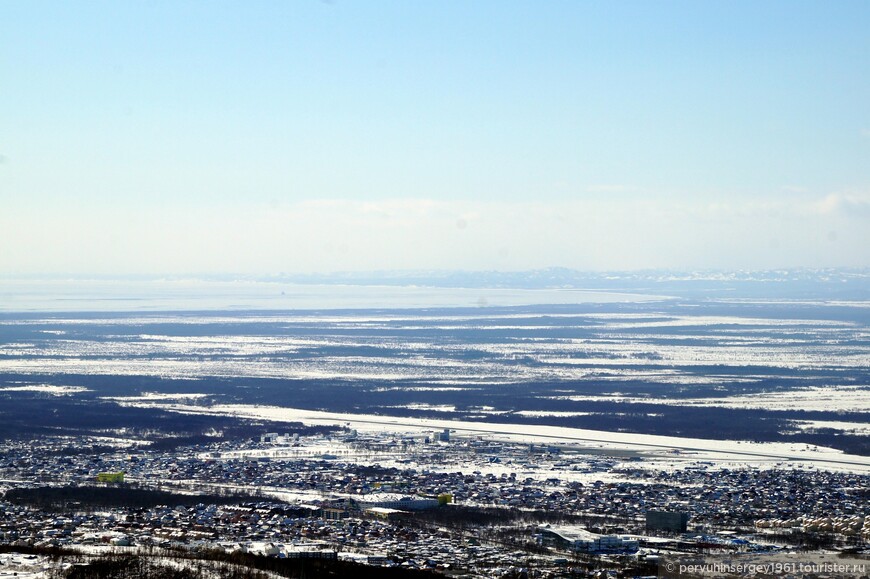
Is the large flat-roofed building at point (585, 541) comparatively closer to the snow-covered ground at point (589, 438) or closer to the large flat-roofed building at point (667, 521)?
the large flat-roofed building at point (667, 521)

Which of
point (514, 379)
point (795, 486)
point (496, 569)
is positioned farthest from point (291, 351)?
point (496, 569)

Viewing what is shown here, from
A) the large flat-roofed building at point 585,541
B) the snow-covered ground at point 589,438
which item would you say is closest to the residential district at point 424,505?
the large flat-roofed building at point 585,541

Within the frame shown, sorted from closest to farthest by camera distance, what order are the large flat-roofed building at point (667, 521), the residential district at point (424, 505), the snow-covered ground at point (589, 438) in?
the residential district at point (424, 505)
the large flat-roofed building at point (667, 521)
the snow-covered ground at point (589, 438)

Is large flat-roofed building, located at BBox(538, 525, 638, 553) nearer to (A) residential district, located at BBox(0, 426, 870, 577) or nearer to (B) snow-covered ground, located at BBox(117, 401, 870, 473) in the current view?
(A) residential district, located at BBox(0, 426, 870, 577)

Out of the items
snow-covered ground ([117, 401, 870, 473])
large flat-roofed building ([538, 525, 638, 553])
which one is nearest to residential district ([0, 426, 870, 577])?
large flat-roofed building ([538, 525, 638, 553])

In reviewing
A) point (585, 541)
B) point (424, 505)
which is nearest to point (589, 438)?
point (424, 505)

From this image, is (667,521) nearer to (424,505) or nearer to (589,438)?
(424,505)
